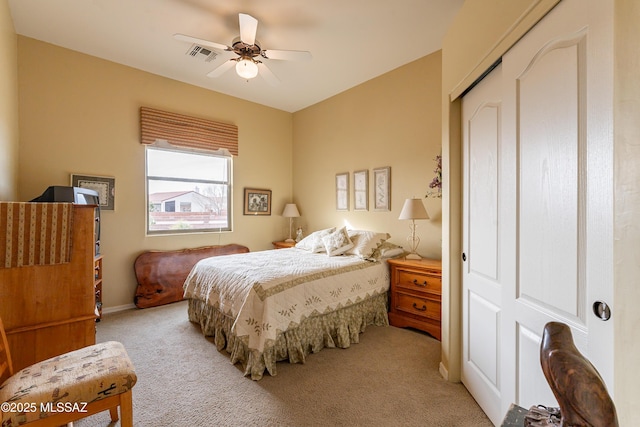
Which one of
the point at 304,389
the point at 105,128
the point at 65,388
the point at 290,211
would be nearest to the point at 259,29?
the point at 105,128

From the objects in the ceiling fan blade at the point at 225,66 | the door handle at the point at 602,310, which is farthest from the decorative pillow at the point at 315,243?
the door handle at the point at 602,310

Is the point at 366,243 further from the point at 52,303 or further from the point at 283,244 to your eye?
the point at 52,303

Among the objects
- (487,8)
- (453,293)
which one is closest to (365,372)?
(453,293)

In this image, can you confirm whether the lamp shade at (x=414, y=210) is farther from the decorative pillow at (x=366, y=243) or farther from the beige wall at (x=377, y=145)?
the decorative pillow at (x=366, y=243)

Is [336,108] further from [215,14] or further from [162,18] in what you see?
[162,18]

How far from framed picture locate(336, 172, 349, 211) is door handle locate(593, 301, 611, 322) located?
11.7ft

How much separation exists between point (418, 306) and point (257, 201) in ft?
10.3

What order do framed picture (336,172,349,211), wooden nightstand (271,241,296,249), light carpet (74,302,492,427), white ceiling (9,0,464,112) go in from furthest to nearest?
wooden nightstand (271,241,296,249)
framed picture (336,172,349,211)
white ceiling (9,0,464,112)
light carpet (74,302,492,427)

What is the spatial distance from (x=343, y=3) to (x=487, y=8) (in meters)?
1.43

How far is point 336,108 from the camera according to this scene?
4.57m

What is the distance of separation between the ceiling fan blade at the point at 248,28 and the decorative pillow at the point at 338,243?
Answer: 2.29m

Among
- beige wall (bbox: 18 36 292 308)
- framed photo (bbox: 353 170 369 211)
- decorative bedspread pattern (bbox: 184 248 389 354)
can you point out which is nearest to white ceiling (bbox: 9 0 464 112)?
beige wall (bbox: 18 36 292 308)

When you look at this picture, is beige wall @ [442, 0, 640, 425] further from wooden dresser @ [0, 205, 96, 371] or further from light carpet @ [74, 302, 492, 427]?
wooden dresser @ [0, 205, 96, 371]

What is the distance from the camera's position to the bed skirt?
2189mm
